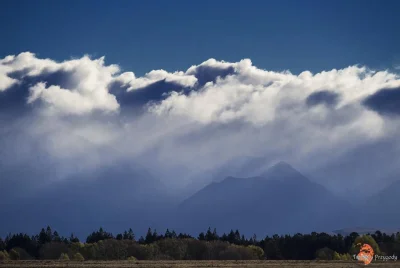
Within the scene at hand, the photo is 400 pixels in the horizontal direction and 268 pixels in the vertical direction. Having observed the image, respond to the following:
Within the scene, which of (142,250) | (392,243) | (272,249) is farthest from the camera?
(272,249)

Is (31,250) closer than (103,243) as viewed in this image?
No

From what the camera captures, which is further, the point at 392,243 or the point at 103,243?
the point at 392,243

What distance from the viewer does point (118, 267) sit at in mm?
77438

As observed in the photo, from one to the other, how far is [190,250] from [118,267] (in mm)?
79341

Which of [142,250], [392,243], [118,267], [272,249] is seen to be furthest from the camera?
[272,249]

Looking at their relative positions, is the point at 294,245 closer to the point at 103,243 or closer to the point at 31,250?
the point at 103,243

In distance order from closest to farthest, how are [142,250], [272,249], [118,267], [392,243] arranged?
[118,267]
[142,250]
[392,243]
[272,249]

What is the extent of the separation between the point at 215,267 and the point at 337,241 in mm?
97887

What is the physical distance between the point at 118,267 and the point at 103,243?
257 ft

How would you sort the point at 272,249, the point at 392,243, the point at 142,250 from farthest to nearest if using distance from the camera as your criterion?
the point at 272,249
the point at 392,243
the point at 142,250

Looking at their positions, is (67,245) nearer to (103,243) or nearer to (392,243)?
(103,243)

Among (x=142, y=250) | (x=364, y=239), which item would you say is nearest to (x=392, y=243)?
(x=364, y=239)

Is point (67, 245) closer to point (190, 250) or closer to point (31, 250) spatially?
point (31, 250)

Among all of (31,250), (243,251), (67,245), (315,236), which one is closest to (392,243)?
(315,236)
